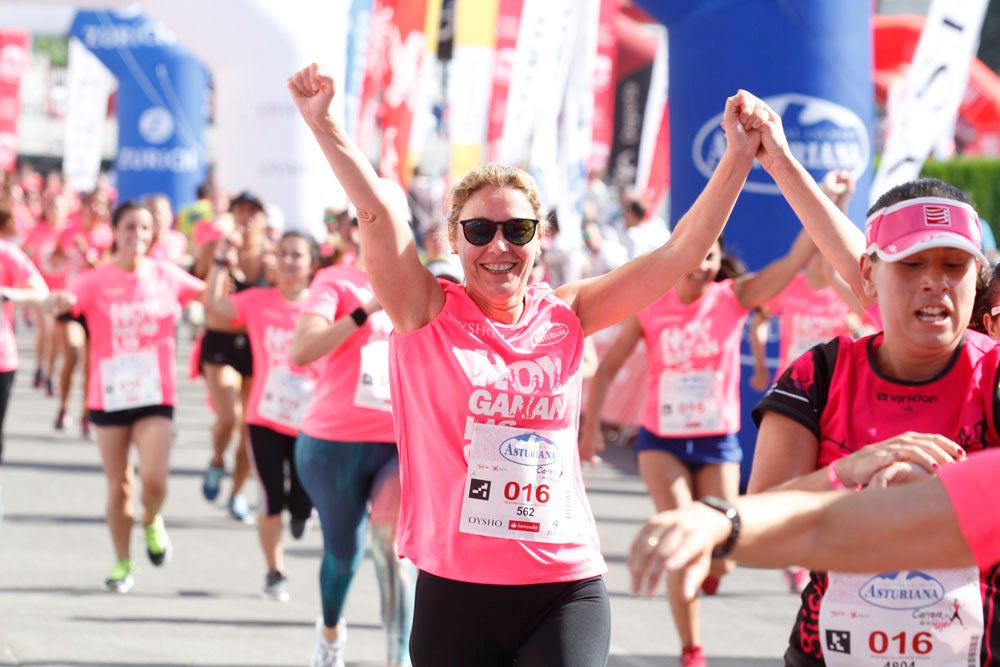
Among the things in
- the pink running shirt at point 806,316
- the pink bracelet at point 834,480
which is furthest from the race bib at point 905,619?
the pink running shirt at point 806,316

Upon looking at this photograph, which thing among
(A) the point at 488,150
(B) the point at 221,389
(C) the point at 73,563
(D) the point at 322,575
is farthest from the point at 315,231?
(D) the point at 322,575

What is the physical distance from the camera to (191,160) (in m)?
23.2

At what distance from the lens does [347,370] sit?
595 centimetres

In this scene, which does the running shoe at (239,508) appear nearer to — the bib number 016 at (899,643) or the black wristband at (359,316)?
the black wristband at (359,316)

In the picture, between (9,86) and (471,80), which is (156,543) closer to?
(471,80)

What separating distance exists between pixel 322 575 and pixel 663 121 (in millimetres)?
14898

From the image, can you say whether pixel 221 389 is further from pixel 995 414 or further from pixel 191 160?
pixel 191 160

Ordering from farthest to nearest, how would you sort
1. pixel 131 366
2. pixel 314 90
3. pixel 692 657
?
pixel 131 366 → pixel 692 657 → pixel 314 90

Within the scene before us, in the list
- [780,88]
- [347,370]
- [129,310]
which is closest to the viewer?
[347,370]

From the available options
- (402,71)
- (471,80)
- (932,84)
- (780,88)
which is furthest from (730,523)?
(402,71)

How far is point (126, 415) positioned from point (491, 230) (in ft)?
14.9

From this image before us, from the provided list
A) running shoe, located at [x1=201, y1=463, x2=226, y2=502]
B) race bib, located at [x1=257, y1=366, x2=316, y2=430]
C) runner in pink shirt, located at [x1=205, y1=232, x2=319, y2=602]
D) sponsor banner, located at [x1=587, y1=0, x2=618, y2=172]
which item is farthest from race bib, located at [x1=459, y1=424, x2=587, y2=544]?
sponsor banner, located at [x1=587, y1=0, x2=618, y2=172]

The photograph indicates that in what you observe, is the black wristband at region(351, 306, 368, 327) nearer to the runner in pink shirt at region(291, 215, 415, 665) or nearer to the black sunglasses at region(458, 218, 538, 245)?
the runner in pink shirt at region(291, 215, 415, 665)

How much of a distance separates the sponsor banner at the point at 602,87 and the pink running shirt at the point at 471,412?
55.4 ft
